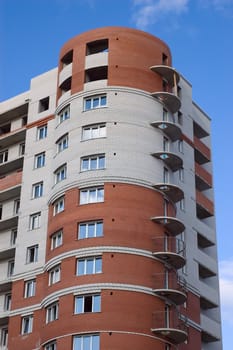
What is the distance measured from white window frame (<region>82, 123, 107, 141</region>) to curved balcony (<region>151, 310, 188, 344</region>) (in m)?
Result: 14.3

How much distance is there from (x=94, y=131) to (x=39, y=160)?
7408 mm

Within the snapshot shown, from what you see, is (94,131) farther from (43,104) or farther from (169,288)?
(169,288)

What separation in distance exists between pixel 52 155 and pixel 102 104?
6.31 meters

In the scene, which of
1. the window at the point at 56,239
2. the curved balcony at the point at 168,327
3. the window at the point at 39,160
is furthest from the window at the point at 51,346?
the window at the point at 39,160

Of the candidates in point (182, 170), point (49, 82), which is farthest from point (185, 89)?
point (49, 82)

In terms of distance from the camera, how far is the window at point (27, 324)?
53.4 metres

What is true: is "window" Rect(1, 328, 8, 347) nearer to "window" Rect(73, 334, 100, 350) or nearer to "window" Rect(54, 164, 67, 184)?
"window" Rect(73, 334, 100, 350)

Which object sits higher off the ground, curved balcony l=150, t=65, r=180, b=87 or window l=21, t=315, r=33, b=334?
curved balcony l=150, t=65, r=180, b=87

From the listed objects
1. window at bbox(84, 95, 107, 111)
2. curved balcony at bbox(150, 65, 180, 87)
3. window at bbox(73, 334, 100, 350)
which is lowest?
window at bbox(73, 334, 100, 350)

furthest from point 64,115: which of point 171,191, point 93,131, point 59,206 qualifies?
point 171,191

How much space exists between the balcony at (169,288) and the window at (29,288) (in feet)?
34.4

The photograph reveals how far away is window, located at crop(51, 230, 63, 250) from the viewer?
52312 mm

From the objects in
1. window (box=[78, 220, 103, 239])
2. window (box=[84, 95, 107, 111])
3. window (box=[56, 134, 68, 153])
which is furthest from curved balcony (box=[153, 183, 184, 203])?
window (box=[56, 134, 68, 153])

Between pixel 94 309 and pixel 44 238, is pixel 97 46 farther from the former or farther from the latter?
pixel 94 309
